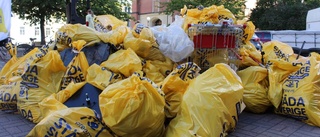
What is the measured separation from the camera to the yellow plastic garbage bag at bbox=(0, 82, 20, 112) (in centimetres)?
402

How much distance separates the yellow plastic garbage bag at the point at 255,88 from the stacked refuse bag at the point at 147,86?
1 cm

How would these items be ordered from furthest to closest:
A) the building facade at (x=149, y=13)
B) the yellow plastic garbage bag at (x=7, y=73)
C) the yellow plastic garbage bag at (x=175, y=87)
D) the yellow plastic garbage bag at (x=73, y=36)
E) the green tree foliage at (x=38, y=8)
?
the building facade at (x=149, y=13) → the green tree foliage at (x=38, y=8) → the yellow plastic garbage bag at (x=7, y=73) → the yellow plastic garbage bag at (x=73, y=36) → the yellow plastic garbage bag at (x=175, y=87)

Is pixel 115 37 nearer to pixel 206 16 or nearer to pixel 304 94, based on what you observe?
pixel 206 16

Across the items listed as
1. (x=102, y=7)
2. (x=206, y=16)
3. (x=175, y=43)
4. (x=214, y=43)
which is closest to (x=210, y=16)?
(x=206, y=16)

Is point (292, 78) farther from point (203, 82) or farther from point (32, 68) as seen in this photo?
point (32, 68)

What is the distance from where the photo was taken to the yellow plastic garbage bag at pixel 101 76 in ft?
12.0

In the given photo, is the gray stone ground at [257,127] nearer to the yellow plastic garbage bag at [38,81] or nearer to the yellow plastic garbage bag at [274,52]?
the yellow plastic garbage bag at [38,81]

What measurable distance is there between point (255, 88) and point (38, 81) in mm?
2809

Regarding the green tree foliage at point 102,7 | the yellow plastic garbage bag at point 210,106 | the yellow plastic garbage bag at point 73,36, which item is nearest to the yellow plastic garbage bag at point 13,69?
the yellow plastic garbage bag at point 73,36

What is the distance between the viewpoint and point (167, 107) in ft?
10.4

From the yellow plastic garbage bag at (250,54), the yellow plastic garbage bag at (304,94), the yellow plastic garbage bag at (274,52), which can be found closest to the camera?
the yellow plastic garbage bag at (304,94)

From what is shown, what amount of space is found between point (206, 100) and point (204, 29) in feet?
4.17

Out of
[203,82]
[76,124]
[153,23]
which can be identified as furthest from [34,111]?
[153,23]

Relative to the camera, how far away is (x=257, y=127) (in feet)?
12.0
